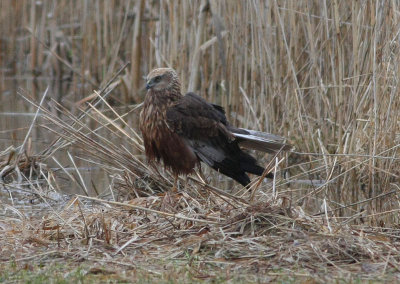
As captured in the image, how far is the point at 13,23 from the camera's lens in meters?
11.8

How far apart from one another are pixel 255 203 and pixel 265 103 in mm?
2902

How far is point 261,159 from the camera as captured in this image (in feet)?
23.4

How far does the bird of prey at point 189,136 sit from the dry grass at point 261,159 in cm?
15

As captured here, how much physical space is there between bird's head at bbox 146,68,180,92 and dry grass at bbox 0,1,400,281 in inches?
13.3

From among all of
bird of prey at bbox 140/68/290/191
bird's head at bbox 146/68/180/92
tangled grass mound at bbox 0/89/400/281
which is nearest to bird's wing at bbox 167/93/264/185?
bird of prey at bbox 140/68/290/191

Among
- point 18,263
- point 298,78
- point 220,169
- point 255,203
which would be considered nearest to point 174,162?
point 220,169

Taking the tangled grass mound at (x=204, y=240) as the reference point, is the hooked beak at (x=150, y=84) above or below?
above

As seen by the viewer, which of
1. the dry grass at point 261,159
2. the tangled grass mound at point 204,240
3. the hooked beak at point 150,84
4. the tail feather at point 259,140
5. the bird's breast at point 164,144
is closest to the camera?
the tangled grass mound at point 204,240

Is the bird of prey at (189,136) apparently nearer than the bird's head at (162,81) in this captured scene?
Yes

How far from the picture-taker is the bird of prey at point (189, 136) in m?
5.23

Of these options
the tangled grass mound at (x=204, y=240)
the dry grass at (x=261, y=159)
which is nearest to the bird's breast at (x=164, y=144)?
the dry grass at (x=261, y=159)

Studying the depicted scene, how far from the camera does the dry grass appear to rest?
3.80 metres

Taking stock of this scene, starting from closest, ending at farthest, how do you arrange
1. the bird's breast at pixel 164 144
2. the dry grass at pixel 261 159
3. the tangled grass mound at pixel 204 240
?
the tangled grass mound at pixel 204 240 < the dry grass at pixel 261 159 < the bird's breast at pixel 164 144

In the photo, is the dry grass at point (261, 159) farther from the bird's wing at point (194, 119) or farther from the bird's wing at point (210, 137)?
the bird's wing at point (194, 119)
